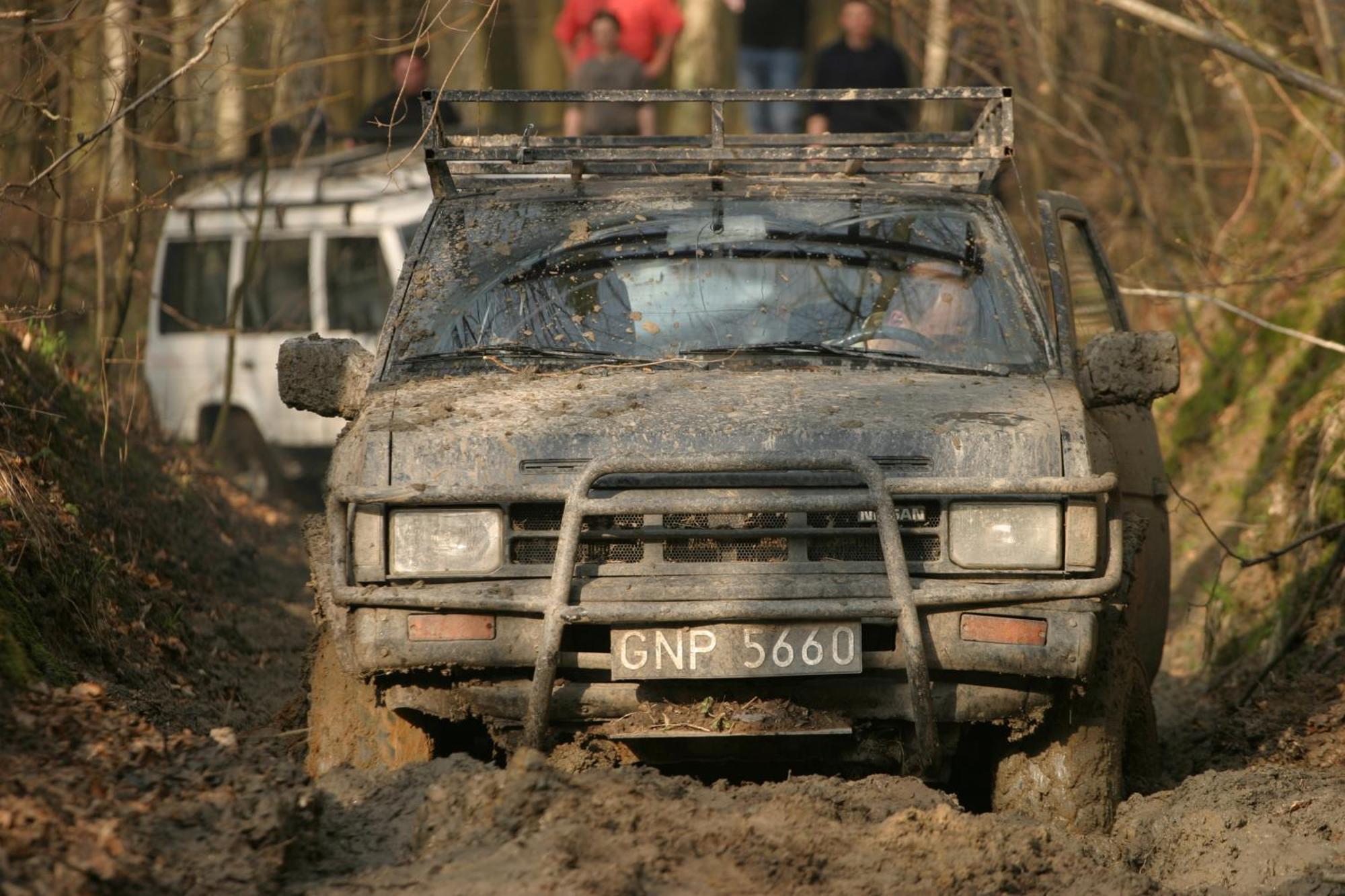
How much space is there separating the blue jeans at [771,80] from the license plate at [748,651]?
13.0 meters

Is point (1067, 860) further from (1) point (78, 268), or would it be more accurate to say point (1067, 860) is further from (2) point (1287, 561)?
(1) point (78, 268)

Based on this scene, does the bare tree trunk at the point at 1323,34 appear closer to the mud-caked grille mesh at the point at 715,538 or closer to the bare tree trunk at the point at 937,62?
the bare tree trunk at the point at 937,62

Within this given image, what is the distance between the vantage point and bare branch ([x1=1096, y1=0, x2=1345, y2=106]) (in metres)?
6.95

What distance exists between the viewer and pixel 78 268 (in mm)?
13500

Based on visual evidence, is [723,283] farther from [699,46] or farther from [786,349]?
[699,46]

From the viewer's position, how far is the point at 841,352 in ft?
18.2

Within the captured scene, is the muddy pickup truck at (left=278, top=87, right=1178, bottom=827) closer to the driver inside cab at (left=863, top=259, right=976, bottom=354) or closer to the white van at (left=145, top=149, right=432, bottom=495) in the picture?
the driver inside cab at (left=863, top=259, right=976, bottom=354)

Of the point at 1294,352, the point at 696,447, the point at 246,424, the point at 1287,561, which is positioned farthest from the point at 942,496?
the point at 246,424

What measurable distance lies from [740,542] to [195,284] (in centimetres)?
972

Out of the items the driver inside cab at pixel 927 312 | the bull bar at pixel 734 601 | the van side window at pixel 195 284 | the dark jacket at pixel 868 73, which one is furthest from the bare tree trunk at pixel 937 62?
the bull bar at pixel 734 601

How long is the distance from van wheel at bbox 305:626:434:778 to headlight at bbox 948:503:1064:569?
5.08 feet

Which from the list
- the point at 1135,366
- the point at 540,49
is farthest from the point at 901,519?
the point at 540,49

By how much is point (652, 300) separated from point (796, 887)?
2247 millimetres

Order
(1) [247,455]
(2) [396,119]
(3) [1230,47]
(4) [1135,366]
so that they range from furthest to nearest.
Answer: (1) [247,455] → (2) [396,119] → (3) [1230,47] → (4) [1135,366]
